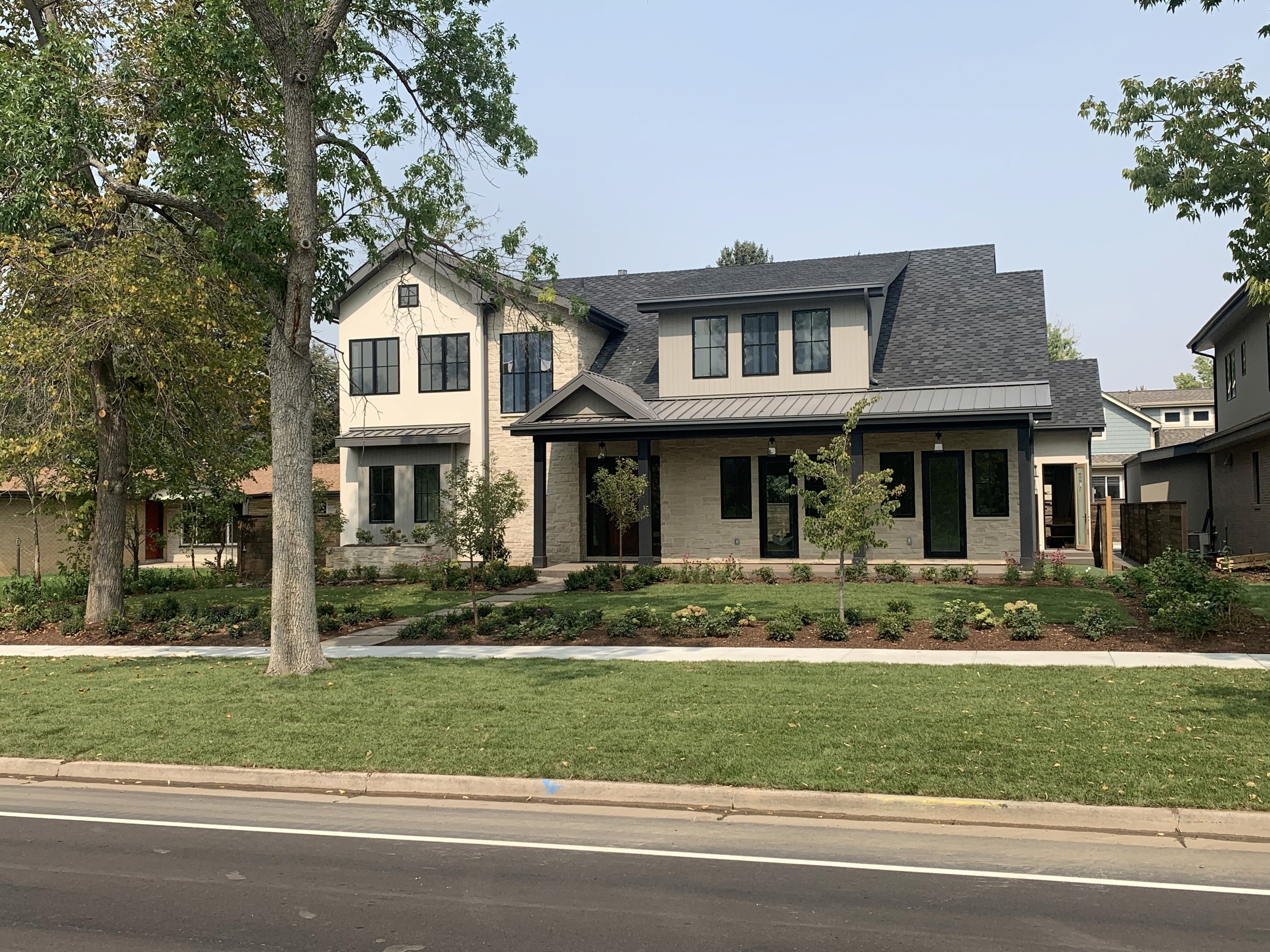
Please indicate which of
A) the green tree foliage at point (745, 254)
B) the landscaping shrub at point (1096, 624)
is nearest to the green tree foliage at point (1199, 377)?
the green tree foliage at point (745, 254)

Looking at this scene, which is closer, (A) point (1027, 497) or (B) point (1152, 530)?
(A) point (1027, 497)

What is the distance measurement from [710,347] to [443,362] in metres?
7.54

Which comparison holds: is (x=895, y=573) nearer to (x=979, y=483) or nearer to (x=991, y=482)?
(x=979, y=483)

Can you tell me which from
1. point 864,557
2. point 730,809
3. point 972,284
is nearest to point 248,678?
point 730,809

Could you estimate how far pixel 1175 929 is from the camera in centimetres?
542

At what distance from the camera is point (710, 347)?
26766mm

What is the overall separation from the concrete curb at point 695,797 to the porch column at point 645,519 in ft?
49.2

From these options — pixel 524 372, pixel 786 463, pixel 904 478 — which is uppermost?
pixel 524 372

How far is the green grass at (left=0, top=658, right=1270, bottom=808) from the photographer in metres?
8.16

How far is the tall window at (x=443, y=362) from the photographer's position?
28609 mm

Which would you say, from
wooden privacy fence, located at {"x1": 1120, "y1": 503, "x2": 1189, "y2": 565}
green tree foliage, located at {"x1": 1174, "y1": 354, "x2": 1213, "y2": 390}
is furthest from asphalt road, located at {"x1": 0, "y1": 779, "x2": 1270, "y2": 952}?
green tree foliage, located at {"x1": 1174, "y1": 354, "x2": 1213, "y2": 390}

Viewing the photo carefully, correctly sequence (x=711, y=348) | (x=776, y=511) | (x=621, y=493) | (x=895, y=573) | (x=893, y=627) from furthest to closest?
(x=711, y=348) < (x=776, y=511) < (x=895, y=573) < (x=621, y=493) < (x=893, y=627)

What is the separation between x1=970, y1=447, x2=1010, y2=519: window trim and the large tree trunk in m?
18.2

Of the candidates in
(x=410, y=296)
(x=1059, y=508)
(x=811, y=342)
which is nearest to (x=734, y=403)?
(x=811, y=342)
